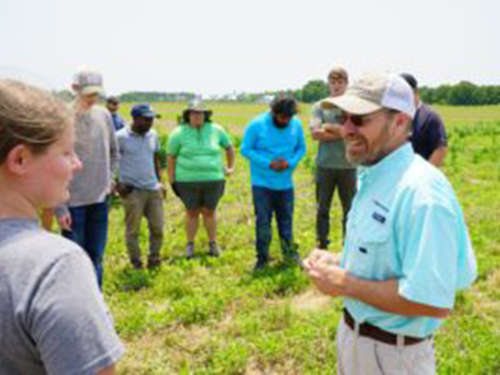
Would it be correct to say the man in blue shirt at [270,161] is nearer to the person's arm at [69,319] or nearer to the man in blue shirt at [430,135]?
the man in blue shirt at [430,135]

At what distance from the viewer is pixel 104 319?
1.11 m

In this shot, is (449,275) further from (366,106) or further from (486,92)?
(486,92)

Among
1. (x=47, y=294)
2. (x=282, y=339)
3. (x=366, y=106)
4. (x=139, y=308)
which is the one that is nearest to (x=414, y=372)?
(x=366, y=106)

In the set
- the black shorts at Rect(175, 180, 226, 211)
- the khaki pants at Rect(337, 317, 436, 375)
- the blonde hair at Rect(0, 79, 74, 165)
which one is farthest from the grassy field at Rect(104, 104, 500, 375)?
the blonde hair at Rect(0, 79, 74, 165)

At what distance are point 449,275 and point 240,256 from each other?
475 centimetres

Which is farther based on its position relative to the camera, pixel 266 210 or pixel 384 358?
pixel 266 210

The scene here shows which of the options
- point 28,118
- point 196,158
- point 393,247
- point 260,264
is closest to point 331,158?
point 260,264

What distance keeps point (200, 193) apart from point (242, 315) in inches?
83.1

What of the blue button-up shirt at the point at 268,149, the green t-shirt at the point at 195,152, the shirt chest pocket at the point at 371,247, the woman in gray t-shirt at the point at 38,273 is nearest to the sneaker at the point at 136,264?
the green t-shirt at the point at 195,152

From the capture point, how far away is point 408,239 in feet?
5.63

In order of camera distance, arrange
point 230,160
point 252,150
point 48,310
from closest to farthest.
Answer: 1. point 48,310
2. point 252,150
3. point 230,160

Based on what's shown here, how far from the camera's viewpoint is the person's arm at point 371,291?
1712mm

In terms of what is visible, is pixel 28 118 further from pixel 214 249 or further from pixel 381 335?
pixel 214 249

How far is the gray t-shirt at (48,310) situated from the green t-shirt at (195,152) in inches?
197
